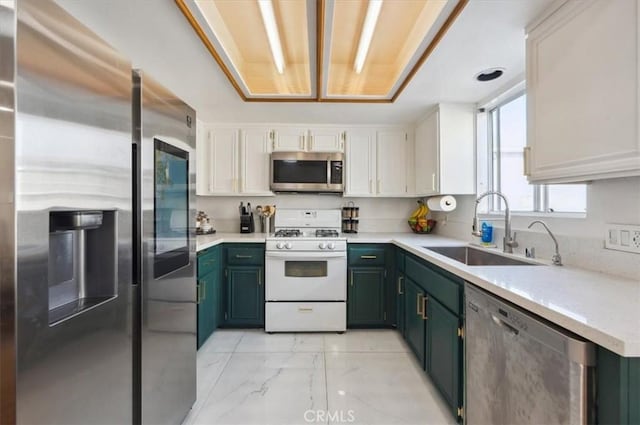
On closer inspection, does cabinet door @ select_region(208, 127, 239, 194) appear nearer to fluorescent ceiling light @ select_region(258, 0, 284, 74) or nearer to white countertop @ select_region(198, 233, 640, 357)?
fluorescent ceiling light @ select_region(258, 0, 284, 74)

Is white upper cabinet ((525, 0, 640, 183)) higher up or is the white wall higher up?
white upper cabinet ((525, 0, 640, 183))

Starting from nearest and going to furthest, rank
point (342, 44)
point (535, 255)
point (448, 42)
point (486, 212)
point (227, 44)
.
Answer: point (448, 42) < point (535, 255) < point (227, 44) < point (342, 44) < point (486, 212)

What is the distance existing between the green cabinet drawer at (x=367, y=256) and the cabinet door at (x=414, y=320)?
1.35ft

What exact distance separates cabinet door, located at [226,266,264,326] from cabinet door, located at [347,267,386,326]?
859 mm

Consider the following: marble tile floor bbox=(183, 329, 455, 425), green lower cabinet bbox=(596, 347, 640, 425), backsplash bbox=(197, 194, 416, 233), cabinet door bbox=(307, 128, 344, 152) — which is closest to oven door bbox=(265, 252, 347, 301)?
marble tile floor bbox=(183, 329, 455, 425)

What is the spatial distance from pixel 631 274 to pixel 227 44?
8.47 ft

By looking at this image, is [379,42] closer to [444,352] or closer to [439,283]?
[439,283]

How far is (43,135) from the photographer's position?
72 cm

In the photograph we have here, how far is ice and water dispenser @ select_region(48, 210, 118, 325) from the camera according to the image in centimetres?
83

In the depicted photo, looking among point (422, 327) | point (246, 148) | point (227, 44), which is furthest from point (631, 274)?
point (246, 148)

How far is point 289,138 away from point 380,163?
1.05 metres

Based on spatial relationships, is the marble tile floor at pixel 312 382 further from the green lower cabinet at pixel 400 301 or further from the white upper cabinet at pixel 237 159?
the white upper cabinet at pixel 237 159

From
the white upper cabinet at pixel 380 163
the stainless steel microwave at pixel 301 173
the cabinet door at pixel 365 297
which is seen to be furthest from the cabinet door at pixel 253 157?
the cabinet door at pixel 365 297

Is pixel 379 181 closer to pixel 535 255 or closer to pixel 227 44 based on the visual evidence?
pixel 535 255
